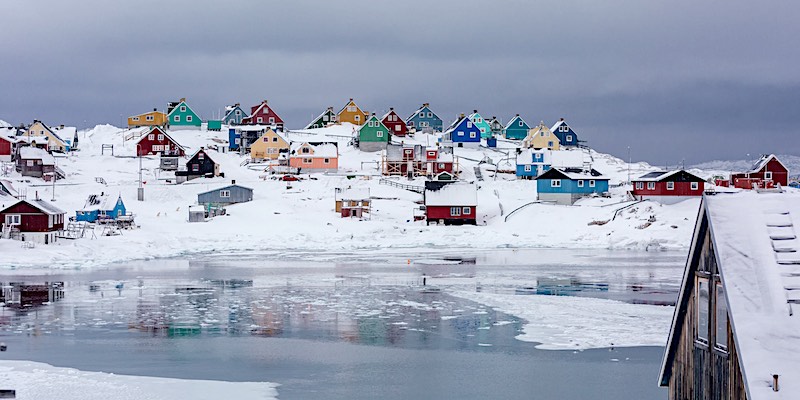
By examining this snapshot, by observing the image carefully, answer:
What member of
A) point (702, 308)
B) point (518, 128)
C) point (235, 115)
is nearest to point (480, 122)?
point (518, 128)

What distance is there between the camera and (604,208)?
2896 inches

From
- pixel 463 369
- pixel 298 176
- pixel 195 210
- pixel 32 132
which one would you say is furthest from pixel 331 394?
pixel 32 132

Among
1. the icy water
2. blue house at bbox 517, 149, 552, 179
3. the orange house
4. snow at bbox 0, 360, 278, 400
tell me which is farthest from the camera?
the orange house

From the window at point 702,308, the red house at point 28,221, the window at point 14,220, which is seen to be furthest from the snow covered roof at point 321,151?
the window at point 702,308

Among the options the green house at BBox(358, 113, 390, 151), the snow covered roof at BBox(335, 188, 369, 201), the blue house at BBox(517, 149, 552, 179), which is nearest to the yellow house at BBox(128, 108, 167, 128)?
the green house at BBox(358, 113, 390, 151)

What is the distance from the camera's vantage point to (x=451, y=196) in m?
71.9

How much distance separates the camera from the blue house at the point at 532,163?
90188mm

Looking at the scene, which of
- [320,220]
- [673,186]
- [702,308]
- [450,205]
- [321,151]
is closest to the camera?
[702,308]

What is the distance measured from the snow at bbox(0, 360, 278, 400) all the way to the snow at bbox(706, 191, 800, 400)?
36.9 feet

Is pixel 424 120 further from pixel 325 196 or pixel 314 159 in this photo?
pixel 325 196

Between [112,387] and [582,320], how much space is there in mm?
15587

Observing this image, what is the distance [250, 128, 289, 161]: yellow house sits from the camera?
99.4 meters

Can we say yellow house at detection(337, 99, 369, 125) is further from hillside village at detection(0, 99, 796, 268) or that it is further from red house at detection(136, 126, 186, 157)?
red house at detection(136, 126, 186, 157)

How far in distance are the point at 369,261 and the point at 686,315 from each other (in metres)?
42.1
